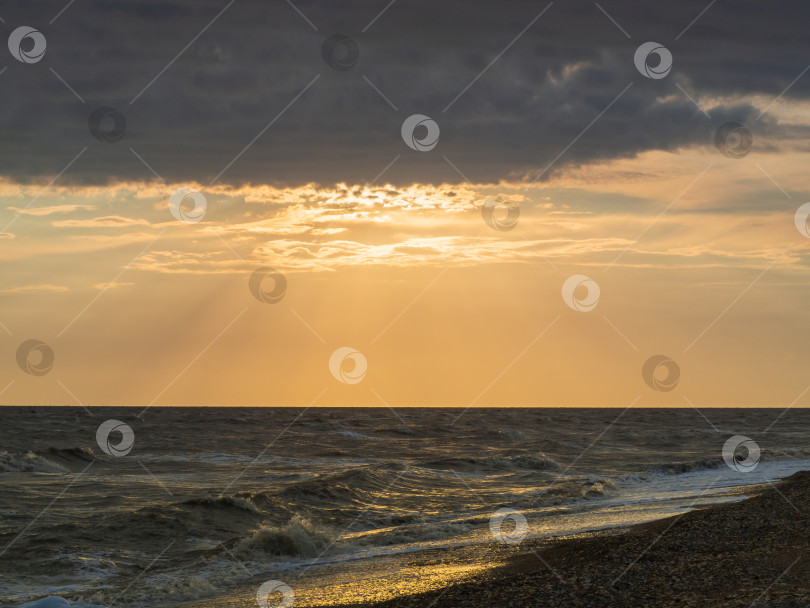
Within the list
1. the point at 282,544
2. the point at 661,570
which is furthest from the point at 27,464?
the point at 661,570

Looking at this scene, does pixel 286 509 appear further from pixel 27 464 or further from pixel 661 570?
pixel 27 464

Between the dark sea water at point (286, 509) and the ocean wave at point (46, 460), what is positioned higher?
the ocean wave at point (46, 460)

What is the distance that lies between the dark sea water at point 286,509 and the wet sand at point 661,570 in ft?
4.55

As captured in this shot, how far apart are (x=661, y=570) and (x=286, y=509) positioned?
13.0 meters

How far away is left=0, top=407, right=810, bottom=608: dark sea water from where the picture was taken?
45.1 ft

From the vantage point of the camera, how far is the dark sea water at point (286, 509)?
542 inches

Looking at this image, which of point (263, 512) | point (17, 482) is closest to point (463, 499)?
point (263, 512)

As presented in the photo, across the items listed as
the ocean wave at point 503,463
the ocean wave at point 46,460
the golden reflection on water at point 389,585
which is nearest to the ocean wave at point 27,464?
the ocean wave at point 46,460

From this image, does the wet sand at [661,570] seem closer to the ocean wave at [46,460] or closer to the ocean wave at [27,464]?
the ocean wave at [27,464]

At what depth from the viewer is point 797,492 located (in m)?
20.5

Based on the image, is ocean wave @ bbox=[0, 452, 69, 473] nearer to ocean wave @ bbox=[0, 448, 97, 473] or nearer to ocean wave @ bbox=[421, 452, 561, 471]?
ocean wave @ bbox=[0, 448, 97, 473]

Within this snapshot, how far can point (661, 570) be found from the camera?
37.4 feet

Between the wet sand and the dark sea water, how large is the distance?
4.55 ft

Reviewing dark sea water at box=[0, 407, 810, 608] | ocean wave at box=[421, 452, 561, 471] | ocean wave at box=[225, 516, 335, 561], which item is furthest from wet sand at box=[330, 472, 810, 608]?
ocean wave at box=[421, 452, 561, 471]
